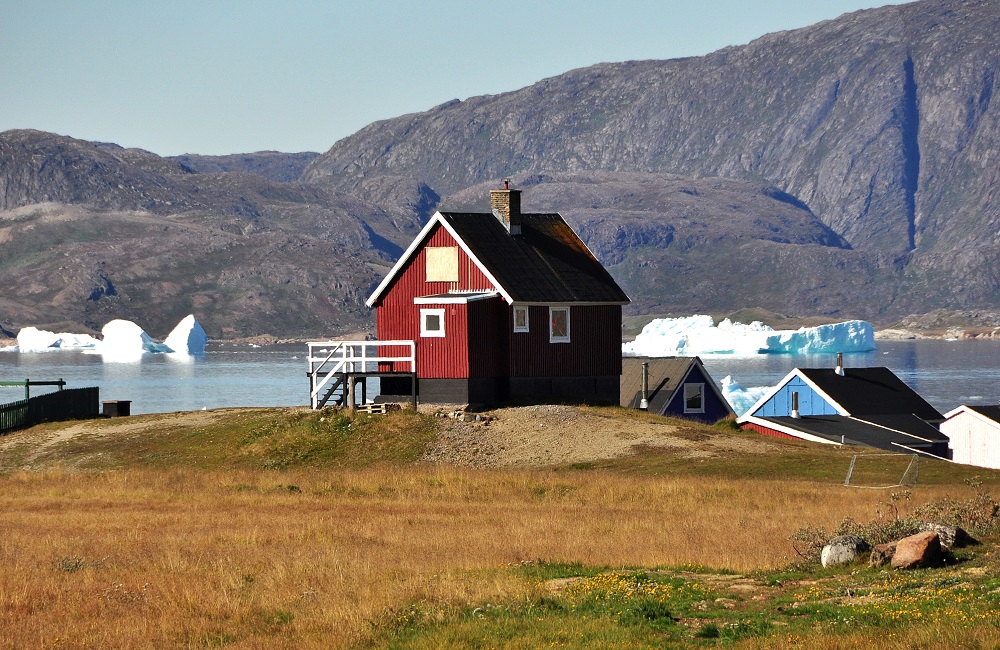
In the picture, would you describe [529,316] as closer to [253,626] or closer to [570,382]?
[570,382]

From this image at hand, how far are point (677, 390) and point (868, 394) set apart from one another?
9911 mm

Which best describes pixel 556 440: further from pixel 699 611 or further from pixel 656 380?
pixel 699 611

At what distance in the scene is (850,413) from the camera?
231 ft

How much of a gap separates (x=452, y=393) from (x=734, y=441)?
11.2 m

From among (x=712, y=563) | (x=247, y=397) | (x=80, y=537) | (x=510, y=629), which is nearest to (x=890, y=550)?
(x=712, y=563)

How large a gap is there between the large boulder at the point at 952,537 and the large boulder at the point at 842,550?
1.23 meters

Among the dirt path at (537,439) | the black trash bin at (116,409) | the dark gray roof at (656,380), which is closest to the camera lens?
the dirt path at (537,439)

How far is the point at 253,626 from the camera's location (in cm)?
2041

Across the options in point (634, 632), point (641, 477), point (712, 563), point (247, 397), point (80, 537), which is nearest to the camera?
point (634, 632)

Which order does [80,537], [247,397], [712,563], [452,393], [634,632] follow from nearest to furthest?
[634,632] → [712,563] → [80,537] → [452,393] → [247,397]

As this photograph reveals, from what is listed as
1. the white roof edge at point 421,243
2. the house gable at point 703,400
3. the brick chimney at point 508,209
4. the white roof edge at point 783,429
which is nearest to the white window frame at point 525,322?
the white roof edge at point 421,243

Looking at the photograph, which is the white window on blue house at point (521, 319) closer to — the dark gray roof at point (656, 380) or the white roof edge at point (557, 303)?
the white roof edge at point (557, 303)

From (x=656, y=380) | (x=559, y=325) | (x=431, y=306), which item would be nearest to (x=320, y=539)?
(x=431, y=306)

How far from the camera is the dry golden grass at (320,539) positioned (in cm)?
2092
